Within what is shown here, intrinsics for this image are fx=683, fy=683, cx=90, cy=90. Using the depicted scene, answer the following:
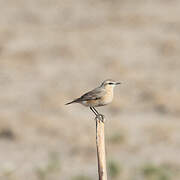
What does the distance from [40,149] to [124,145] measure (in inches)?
71.7

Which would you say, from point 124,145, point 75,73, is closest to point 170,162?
point 124,145

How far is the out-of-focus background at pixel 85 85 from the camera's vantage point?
45.7 ft

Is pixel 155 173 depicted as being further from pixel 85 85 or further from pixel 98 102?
pixel 85 85

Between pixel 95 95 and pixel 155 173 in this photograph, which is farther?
pixel 155 173

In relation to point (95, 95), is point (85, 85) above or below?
above

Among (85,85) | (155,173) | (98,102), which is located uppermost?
(85,85)

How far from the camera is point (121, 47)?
23453 millimetres

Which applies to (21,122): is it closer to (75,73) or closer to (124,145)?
(124,145)

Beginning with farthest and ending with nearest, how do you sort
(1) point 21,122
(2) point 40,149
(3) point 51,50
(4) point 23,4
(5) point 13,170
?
(4) point 23,4, (3) point 51,50, (1) point 21,122, (2) point 40,149, (5) point 13,170

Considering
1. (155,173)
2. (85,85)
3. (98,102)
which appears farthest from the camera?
(85,85)

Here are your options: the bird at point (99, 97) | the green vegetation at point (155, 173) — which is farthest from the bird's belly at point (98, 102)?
the green vegetation at point (155, 173)

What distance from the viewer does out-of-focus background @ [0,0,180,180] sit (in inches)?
549

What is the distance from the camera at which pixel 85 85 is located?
767 inches

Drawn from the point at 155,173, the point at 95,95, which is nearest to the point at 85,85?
the point at 155,173
